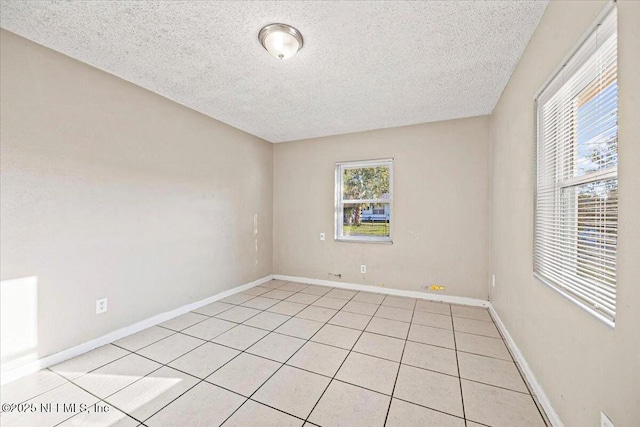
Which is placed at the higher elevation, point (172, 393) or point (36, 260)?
point (36, 260)

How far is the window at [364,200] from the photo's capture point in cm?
396

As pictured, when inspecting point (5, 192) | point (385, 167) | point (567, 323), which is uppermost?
point (385, 167)

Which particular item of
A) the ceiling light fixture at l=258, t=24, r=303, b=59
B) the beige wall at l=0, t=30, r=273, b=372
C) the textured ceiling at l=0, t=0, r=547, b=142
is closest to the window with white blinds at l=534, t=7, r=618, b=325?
the textured ceiling at l=0, t=0, r=547, b=142

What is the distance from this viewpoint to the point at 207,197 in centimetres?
344

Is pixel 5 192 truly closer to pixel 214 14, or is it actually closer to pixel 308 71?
pixel 214 14

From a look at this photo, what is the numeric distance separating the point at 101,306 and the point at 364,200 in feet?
11.1

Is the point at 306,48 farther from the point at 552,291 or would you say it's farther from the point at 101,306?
the point at 101,306

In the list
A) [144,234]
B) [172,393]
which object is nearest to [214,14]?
[144,234]

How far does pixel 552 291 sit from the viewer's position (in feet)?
5.01

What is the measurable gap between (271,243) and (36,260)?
3017 millimetres

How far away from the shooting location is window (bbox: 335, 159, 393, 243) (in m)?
3.96

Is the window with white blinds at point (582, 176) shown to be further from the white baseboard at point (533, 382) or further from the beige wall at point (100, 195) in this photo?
the beige wall at point (100, 195)

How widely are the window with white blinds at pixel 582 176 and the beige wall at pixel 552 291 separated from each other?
0.27 feet

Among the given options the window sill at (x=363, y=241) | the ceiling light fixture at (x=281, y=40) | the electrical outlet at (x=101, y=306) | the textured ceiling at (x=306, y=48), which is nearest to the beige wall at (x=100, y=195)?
the electrical outlet at (x=101, y=306)
